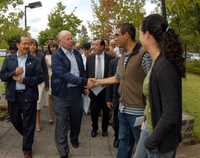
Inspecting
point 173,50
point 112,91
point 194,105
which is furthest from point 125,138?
point 194,105

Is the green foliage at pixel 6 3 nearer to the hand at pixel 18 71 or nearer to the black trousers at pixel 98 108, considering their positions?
the black trousers at pixel 98 108

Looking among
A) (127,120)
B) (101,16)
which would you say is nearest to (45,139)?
(127,120)

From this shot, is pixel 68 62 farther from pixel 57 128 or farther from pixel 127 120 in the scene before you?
pixel 127 120

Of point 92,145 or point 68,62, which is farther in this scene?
point 92,145

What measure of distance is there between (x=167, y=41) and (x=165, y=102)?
439 mm

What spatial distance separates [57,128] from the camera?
23.7 ft

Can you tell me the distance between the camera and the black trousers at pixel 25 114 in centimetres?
716

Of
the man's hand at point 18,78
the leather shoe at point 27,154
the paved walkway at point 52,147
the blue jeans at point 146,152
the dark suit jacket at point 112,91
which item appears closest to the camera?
the blue jeans at point 146,152

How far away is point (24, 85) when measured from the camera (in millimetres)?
7176

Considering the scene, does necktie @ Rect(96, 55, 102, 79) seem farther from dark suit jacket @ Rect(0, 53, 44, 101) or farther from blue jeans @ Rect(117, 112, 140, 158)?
blue jeans @ Rect(117, 112, 140, 158)

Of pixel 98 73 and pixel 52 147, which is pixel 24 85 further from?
pixel 98 73

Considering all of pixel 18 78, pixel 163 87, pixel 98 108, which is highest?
pixel 163 87

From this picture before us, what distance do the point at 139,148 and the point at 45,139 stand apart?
191 inches

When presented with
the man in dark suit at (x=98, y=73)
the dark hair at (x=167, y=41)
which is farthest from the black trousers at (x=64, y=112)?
the dark hair at (x=167, y=41)
